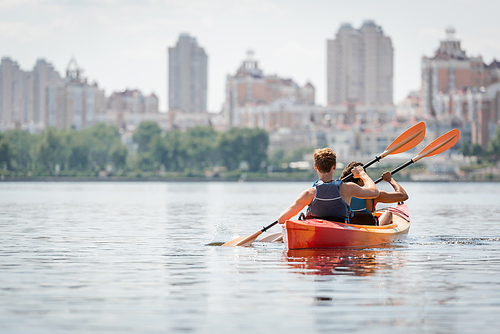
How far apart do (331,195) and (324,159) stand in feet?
4.18

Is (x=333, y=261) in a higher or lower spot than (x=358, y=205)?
lower

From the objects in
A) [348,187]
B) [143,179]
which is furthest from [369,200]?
[143,179]

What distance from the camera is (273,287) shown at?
1223 centimetres

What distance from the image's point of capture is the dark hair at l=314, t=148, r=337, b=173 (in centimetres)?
1449

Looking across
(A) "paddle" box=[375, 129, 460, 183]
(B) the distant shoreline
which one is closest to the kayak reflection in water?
(A) "paddle" box=[375, 129, 460, 183]

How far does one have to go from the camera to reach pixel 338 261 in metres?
15.3

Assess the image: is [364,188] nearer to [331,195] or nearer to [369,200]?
[331,195]

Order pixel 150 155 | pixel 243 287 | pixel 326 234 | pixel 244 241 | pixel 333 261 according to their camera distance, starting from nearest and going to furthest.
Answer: pixel 243 287 < pixel 333 261 < pixel 326 234 < pixel 244 241 < pixel 150 155

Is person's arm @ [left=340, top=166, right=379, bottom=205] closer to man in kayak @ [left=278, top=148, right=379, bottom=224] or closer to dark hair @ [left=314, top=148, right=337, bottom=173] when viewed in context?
man in kayak @ [left=278, top=148, right=379, bottom=224]

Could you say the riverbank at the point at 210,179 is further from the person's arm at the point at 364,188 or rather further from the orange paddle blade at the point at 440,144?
the person's arm at the point at 364,188

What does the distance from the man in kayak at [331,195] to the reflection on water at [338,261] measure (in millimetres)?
658

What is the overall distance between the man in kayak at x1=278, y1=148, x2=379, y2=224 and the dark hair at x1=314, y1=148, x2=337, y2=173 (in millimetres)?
17

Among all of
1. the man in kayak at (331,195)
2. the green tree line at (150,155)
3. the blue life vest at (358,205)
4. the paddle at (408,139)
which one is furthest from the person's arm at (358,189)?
the green tree line at (150,155)

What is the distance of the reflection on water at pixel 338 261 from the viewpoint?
13930 millimetres
